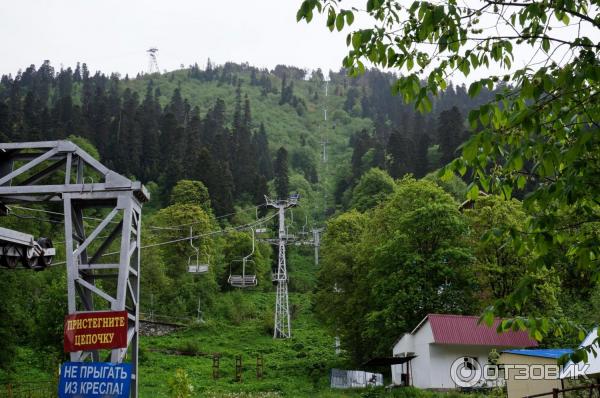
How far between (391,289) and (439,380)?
559 centimetres

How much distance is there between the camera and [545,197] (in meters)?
5.33

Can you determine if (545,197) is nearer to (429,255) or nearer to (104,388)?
(104,388)

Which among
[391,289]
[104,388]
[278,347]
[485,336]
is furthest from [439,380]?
[104,388]

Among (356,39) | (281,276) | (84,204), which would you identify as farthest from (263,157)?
(356,39)

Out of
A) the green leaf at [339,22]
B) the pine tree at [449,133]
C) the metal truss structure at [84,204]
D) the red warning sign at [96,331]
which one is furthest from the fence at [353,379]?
the pine tree at [449,133]

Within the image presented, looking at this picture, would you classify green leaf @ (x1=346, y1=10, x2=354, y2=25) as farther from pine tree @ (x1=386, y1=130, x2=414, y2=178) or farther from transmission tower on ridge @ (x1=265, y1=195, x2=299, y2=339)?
pine tree @ (x1=386, y1=130, x2=414, y2=178)

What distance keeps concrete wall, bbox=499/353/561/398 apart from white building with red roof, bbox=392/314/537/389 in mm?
8126

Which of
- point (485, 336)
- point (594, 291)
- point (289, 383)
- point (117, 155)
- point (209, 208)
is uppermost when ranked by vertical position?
point (117, 155)

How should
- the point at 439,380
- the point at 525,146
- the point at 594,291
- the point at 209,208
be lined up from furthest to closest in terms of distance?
1. the point at 209,208
2. the point at 594,291
3. the point at 439,380
4. the point at 525,146

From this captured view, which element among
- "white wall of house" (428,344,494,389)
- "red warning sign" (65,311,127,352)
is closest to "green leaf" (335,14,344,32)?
"red warning sign" (65,311,127,352)

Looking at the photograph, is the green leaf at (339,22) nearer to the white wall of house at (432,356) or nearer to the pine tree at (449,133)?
the white wall of house at (432,356)

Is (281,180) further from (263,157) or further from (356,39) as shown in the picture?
(356,39)

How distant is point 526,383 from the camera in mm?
20906

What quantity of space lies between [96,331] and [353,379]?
72.3ft
